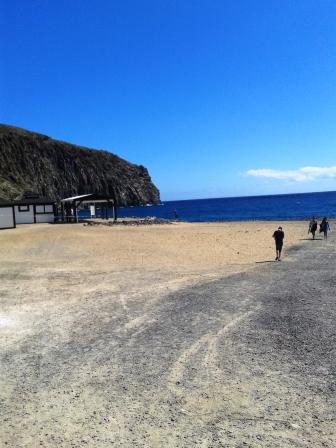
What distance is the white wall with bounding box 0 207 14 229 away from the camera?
129 feet

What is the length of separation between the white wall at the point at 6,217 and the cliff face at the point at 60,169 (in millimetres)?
50849

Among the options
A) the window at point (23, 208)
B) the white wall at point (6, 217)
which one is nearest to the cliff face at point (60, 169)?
the window at point (23, 208)

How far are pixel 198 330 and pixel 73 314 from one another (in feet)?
9.92

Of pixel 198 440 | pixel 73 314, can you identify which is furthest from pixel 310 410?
pixel 73 314

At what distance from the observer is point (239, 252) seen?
74.5 ft

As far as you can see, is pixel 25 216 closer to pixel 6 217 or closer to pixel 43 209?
pixel 43 209

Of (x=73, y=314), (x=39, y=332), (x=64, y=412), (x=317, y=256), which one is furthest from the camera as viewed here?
(x=317, y=256)

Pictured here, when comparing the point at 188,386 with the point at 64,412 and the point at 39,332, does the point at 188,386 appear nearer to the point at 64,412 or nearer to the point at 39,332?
the point at 64,412

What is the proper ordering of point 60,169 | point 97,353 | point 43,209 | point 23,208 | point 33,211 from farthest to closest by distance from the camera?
1. point 60,169
2. point 43,209
3. point 33,211
4. point 23,208
5. point 97,353

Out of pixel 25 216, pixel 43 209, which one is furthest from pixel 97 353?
pixel 43 209

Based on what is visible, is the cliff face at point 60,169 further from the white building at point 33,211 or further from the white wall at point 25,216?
the white wall at point 25,216

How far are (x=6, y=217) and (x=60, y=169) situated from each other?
10438 cm

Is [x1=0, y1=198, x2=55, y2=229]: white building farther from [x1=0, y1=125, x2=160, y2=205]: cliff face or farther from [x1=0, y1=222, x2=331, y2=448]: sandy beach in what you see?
[x1=0, y1=125, x2=160, y2=205]: cliff face

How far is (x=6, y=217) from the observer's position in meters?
39.5
